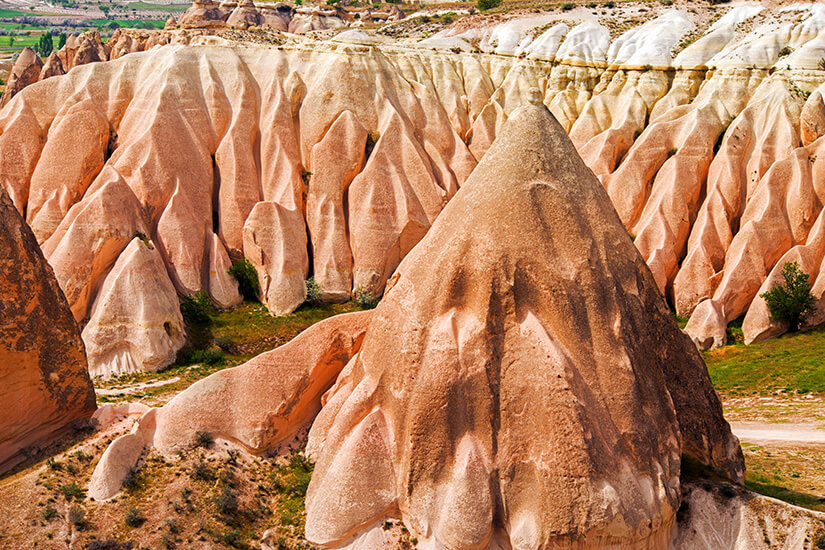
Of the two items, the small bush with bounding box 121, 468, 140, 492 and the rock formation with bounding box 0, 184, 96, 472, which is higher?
the rock formation with bounding box 0, 184, 96, 472

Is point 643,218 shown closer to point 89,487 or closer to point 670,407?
point 670,407

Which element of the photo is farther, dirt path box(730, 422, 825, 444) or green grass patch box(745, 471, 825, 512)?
dirt path box(730, 422, 825, 444)

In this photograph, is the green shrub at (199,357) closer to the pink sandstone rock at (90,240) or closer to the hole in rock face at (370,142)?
the pink sandstone rock at (90,240)

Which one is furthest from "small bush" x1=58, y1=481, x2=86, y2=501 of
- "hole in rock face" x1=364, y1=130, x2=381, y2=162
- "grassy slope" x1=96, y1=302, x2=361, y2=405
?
"hole in rock face" x1=364, y1=130, x2=381, y2=162

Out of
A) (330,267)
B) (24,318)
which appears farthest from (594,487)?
(330,267)

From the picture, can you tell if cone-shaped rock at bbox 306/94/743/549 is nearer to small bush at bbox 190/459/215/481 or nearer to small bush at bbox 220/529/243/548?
small bush at bbox 220/529/243/548

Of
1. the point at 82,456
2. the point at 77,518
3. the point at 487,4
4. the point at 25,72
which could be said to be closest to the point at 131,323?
the point at 82,456

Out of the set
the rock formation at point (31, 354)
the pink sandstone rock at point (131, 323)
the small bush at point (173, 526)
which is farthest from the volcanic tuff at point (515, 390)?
the pink sandstone rock at point (131, 323)
